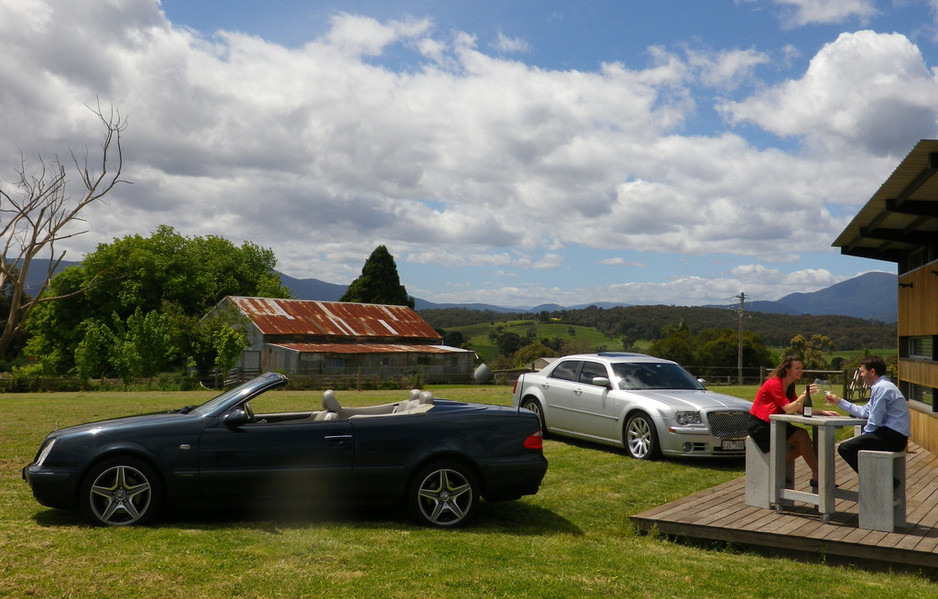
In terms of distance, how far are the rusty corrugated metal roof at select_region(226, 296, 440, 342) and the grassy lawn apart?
143 feet

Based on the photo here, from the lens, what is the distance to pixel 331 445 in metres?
7.49

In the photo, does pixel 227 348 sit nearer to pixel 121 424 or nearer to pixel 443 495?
pixel 121 424

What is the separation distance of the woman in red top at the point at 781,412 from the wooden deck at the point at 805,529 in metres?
0.55

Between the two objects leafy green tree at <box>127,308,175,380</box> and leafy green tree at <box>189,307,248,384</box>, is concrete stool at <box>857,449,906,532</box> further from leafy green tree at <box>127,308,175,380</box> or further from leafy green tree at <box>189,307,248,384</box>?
leafy green tree at <box>127,308,175,380</box>

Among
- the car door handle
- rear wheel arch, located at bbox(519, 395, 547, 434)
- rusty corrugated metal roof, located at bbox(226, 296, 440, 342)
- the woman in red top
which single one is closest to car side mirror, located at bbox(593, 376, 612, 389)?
rear wheel arch, located at bbox(519, 395, 547, 434)

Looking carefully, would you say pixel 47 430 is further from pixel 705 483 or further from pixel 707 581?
pixel 707 581

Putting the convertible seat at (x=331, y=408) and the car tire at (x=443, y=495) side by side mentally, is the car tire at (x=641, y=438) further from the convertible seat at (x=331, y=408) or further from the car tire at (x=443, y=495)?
the convertible seat at (x=331, y=408)

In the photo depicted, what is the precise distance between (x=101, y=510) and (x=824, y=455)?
665cm

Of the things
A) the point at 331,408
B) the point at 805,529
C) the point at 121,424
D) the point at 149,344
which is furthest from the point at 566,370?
the point at 149,344

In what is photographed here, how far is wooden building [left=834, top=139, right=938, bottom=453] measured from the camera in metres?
10.2

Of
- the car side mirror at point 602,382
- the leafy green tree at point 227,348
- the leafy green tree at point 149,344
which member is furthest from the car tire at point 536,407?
the leafy green tree at point 149,344

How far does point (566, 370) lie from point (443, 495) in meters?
7.34

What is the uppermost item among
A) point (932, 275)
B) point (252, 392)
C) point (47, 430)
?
point (932, 275)

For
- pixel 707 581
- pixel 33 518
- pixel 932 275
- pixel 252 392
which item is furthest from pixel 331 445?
pixel 932 275
